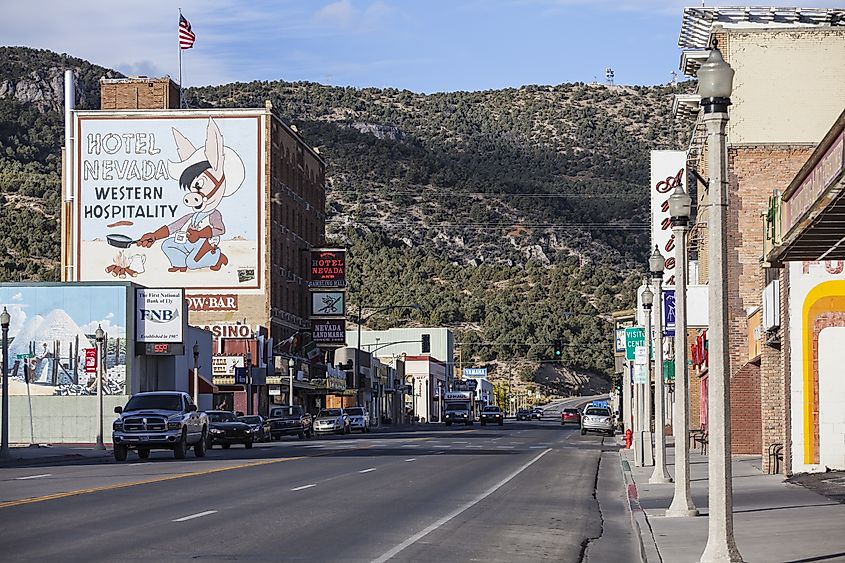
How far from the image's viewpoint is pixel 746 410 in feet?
132

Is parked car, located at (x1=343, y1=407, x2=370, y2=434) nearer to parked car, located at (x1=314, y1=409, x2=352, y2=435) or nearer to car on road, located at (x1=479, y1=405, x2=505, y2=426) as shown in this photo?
parked car, located at (x1=314, y1=409, x2=352, y2=435)

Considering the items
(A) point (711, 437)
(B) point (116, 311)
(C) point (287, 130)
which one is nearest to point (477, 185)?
(C) point (287, 130)

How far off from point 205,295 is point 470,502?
215ft

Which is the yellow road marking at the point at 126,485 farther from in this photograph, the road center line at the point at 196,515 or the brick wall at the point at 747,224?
the brick wall at the point at 747,224

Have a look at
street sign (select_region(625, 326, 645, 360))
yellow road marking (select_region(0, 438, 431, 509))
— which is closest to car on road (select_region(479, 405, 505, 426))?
street sign (select_region(625, 326, 645, 360))

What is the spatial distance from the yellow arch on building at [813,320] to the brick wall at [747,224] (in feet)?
36.3

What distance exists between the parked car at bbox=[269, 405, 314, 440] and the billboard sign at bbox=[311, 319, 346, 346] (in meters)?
27.1

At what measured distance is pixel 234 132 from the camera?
8844cm

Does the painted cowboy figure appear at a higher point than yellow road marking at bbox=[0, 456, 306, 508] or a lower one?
higher

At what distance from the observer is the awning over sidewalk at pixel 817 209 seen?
14633 millimetres

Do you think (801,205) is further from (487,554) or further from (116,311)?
(116,311)

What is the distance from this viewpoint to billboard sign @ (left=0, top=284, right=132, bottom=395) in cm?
6003

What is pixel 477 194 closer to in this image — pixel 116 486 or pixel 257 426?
pixel 257 426

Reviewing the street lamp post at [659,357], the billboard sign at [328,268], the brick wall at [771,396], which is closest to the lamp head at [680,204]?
the street lamp post at [659,357]
